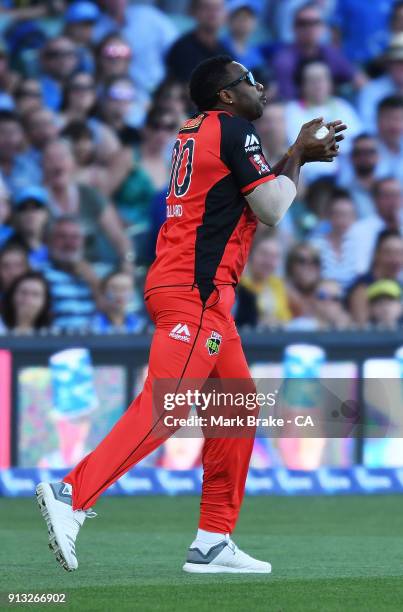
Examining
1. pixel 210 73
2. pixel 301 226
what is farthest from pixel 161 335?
pixel 301 226

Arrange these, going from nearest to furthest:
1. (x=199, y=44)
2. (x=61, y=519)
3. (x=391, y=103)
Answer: (x=61, y=519), (x=391, y=103), (x=199, y=44)

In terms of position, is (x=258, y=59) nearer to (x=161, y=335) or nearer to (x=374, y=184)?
(x=374, y=184)

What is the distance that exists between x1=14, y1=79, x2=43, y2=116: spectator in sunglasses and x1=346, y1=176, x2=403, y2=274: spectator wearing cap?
9.79 ft

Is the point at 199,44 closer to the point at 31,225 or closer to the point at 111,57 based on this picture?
the point at 111,57

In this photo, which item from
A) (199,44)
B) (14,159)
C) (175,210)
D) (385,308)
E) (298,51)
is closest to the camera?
(175,210)

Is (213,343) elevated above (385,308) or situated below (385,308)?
below

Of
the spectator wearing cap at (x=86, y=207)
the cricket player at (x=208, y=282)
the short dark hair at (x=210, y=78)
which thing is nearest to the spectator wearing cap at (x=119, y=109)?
the spectator wearing cap at (x=86, y=207)

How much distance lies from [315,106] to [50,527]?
346 inches

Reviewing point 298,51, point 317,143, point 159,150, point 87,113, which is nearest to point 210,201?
point 317,143

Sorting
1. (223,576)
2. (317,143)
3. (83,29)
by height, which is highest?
(83,29)

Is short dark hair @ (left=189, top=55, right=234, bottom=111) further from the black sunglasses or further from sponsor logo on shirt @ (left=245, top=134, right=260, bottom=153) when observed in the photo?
sponsor logo on shirt @ (left=245, top=134, right=260, bottom=153)

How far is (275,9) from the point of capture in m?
15.6

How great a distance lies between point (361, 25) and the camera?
51.8 ft

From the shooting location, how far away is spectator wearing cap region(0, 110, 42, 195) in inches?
490
